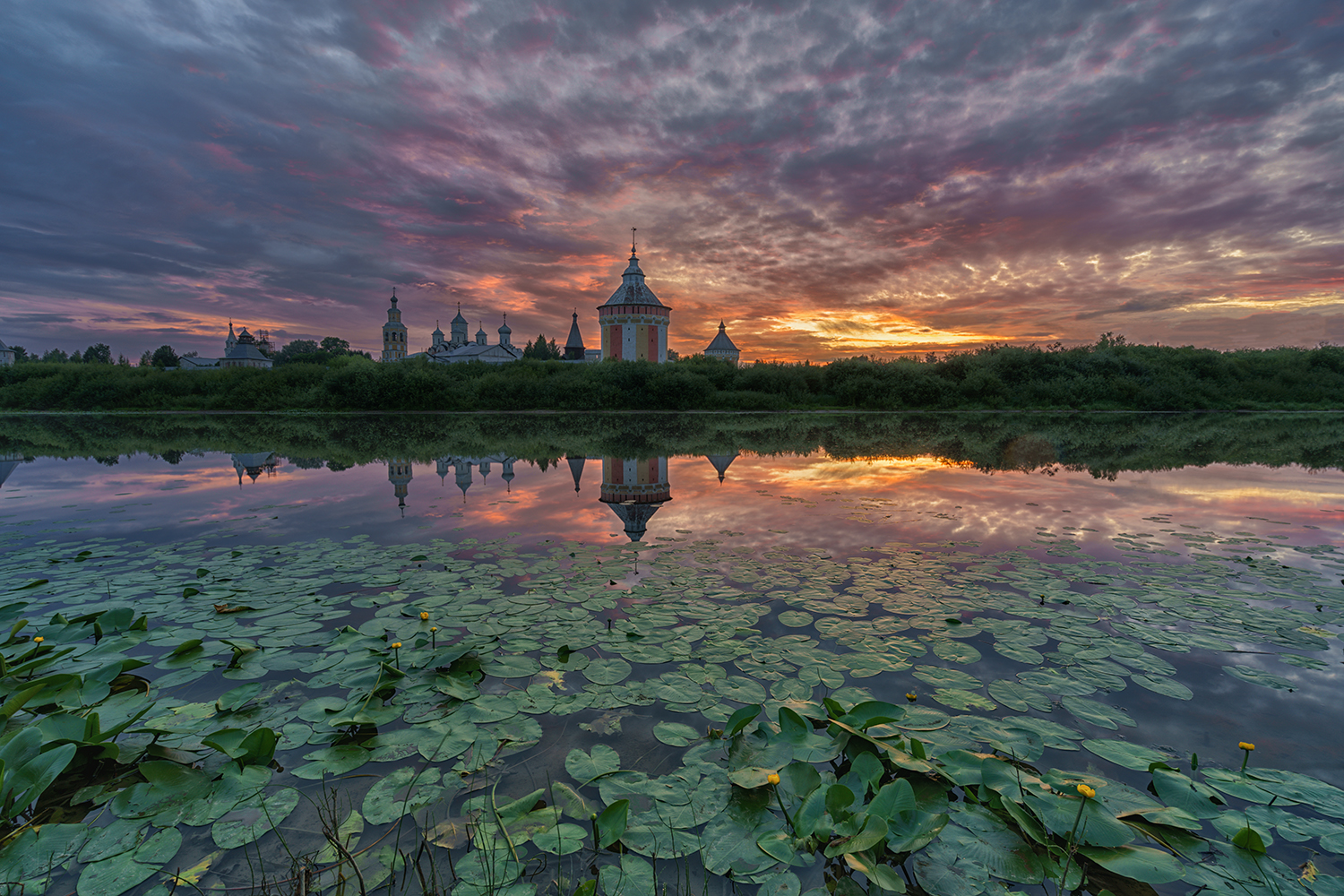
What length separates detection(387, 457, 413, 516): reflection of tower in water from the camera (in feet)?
27.6

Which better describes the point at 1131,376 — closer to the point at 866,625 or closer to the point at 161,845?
the point at 866,625

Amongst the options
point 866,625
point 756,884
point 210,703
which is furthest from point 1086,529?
point 210,703

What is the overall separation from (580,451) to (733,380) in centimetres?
2741

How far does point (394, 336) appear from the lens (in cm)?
9581

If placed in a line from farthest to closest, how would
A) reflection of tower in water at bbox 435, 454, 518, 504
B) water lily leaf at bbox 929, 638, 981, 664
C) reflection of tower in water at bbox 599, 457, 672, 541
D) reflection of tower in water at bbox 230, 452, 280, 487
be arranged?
reflection of tower in water at bbox 230, 452, 280, 487
reflection of tower in water at bbox 435, 454, 518, 504
reflection of tower in water at bbox 599, 457, 672, 541
water lily leaf at bbox 929, 638, 981, 664

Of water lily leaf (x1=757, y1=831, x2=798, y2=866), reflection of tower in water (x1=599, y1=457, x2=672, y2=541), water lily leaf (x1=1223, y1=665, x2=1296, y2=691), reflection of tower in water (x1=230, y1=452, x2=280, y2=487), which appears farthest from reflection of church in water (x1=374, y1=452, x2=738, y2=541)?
water lily leaf (x1=1223, y1=665, x2=1296, y2=691)

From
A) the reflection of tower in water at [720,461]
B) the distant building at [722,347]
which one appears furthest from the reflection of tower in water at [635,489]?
the distant building at [722,347]

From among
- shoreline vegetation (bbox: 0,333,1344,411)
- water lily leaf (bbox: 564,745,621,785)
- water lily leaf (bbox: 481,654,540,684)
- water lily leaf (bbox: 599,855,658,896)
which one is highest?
shoreline vegetation (bbox: 0,333,1344,411)

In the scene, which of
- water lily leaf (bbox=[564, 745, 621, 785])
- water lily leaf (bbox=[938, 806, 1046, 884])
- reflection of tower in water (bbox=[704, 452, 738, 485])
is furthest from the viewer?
reflection of tower in water (bbox=[704, 452, 738, 485])

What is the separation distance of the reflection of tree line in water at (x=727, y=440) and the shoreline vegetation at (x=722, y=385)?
27.5ft

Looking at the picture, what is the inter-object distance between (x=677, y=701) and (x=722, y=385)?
126ft

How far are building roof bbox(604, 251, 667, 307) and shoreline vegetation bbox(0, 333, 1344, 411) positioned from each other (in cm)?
1473

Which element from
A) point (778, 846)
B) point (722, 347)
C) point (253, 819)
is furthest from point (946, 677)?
point (722, 347)

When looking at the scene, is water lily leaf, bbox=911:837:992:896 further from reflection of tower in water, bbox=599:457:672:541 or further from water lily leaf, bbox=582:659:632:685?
reflection of tower in water, bbox=599:457:672:541
